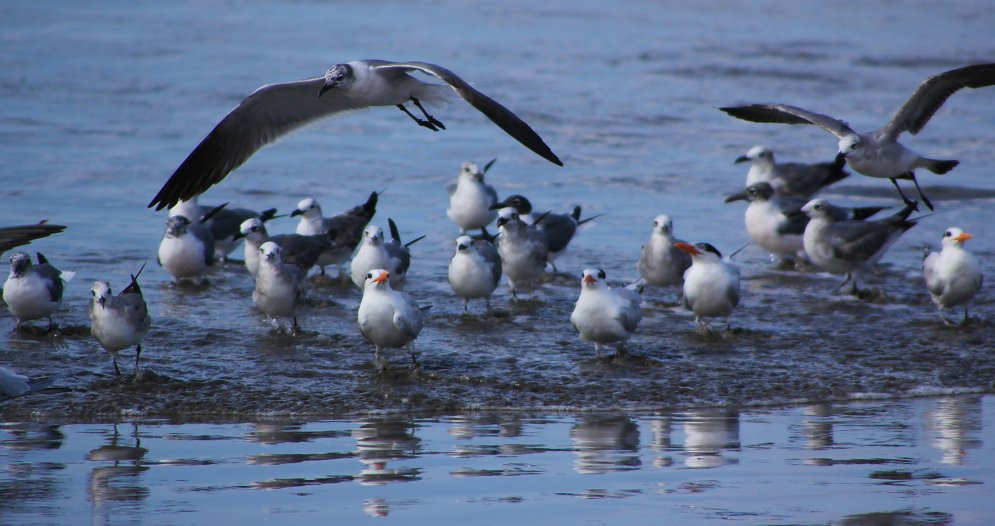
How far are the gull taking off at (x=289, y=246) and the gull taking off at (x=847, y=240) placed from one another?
3771 mm

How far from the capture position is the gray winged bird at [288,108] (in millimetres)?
8242

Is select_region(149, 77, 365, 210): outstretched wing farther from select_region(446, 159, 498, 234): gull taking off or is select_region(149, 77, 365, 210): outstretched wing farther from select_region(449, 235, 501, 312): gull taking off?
select_region(446, 159, 498, 234): gull taking off

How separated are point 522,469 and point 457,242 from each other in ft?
13.4

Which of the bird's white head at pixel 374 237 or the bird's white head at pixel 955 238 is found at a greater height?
the bird's white head at pixel 374 237

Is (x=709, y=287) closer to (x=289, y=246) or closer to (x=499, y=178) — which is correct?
(x=289, y=246)

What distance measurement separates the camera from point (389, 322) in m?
7.73

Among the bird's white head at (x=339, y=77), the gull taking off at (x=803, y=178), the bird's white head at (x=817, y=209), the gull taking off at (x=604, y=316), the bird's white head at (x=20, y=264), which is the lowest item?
the gull taking off at (x=604, y=316)

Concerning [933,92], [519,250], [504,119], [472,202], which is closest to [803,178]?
[933,92]

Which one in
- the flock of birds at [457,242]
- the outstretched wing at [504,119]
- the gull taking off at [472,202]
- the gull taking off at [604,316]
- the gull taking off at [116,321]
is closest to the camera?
the outstretched wing at [504,119]

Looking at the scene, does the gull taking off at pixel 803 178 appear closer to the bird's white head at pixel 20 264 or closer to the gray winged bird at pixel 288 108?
the gray winged bird at pixel 288 108

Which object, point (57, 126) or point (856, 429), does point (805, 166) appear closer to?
point (856, 429)

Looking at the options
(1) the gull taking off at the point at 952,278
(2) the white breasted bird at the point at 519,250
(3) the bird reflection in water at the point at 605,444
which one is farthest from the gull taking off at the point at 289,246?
(1) the gull taking off at the point at 952,278

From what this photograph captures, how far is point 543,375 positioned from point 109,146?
381 inches

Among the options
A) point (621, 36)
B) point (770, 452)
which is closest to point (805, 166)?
point (770, 452)
